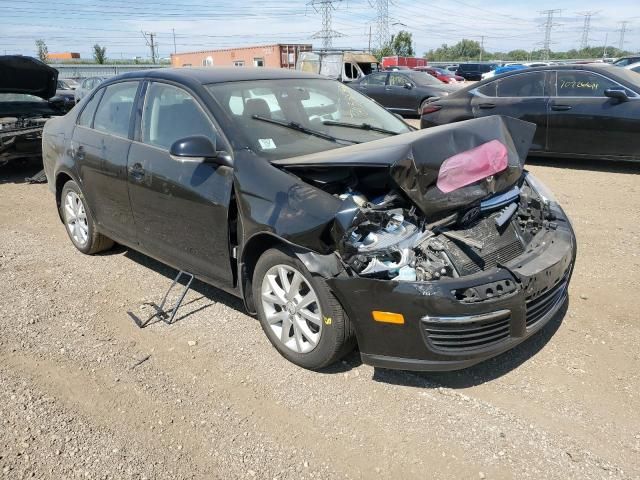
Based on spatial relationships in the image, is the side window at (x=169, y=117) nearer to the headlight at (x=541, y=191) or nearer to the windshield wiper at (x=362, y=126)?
the windshield wiper at (x=362, y=126)

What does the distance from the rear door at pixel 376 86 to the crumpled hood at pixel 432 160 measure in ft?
43.4

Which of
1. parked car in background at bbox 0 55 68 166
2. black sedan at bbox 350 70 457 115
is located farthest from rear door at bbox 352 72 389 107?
parked car in background at bbox 0 55 68 166

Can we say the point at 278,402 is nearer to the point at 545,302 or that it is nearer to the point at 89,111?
the point at 545,302

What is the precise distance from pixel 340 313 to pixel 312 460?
761 millimetres

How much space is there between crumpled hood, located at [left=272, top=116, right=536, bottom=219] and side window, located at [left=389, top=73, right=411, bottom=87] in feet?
43.1

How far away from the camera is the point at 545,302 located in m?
3.19

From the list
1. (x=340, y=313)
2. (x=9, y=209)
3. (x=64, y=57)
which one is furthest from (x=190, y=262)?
(x=64, y=57)

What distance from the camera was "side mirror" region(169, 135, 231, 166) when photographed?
11.5 ft

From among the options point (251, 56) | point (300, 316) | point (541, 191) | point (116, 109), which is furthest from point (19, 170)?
point (251, 56)

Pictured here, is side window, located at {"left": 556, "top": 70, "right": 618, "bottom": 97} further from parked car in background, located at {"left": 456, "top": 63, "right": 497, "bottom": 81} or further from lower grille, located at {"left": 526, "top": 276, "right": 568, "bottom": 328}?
parked car in background, located at {"left": 456, "top": 63, "right": 497, "bottom": 81}

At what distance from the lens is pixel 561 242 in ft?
11.3

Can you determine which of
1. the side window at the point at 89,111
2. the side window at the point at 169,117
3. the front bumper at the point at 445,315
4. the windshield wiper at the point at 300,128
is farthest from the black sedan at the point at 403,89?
the front bumper at the point at 445,315

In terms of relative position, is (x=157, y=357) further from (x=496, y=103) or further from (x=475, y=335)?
(x=496, y=103)

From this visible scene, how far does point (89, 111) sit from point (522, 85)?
6.64 m
